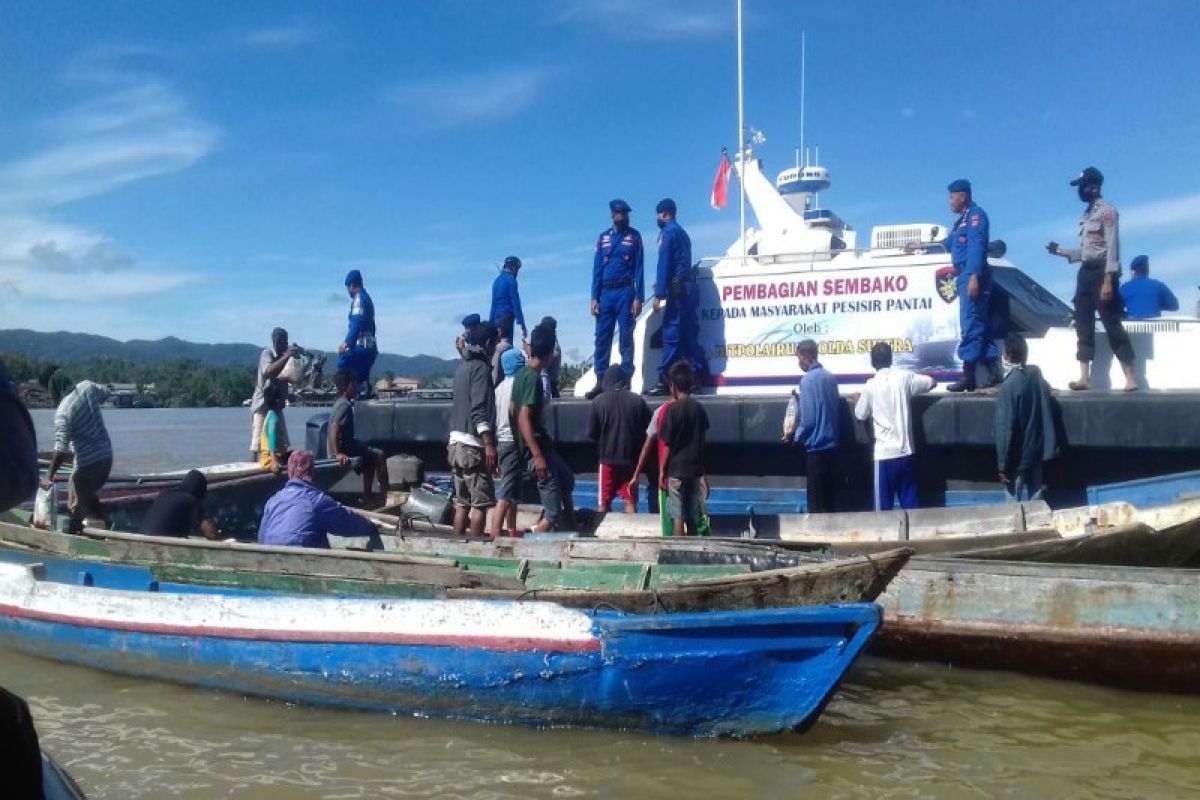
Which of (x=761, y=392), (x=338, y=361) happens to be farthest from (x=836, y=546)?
(x=338, y=361)

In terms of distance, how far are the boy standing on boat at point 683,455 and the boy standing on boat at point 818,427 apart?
4.35ft

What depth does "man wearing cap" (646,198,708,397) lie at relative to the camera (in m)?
10.9

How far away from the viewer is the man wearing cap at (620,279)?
36.0ft

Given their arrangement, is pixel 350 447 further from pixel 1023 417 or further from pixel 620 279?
pixel 1023 417

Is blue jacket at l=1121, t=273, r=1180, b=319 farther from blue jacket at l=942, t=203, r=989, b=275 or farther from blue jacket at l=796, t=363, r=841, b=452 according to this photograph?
blue jacket at l=796, t=363, r=841, b=452

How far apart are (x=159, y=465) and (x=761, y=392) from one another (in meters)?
20.3

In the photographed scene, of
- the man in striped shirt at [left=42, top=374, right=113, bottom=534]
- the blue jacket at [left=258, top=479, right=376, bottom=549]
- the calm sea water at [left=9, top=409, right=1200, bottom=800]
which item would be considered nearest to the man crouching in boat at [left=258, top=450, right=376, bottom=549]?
the blue jacket at [left=258, top=479, right=376, bottom=549]

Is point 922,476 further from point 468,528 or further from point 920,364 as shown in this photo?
point 468,528

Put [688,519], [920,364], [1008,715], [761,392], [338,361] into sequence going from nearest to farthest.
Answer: [1008,715], [688,519], [920,364], [761,392], [338,361]

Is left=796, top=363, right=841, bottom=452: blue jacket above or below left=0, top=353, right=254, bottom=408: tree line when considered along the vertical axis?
below

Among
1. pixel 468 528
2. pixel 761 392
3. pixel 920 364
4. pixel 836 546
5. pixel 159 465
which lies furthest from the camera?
pixel 159 465

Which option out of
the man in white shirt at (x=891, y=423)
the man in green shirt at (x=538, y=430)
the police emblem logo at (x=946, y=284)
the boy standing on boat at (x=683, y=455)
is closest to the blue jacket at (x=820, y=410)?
the man in white shirt at (x=891, y=423)

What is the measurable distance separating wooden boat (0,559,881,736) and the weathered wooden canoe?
1.66m

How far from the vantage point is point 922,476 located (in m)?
9.68
